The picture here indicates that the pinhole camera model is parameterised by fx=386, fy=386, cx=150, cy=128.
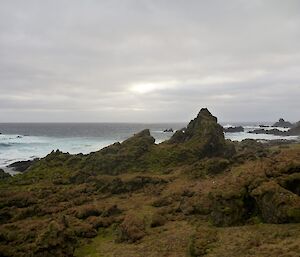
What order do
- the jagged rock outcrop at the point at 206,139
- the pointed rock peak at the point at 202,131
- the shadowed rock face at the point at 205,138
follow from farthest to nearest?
the pointed rock peak at the point at 202,131 → the shadowed rock face at the point at 205,138 → the jagged rock outcrop at the point at 206,139

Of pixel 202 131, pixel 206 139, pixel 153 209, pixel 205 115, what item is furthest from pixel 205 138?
pixel 153 209

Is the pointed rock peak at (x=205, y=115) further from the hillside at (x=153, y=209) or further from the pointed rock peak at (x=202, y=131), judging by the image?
the hillside at (x=153, y=209)

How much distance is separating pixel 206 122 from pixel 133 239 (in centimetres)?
2820

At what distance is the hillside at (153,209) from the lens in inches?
728

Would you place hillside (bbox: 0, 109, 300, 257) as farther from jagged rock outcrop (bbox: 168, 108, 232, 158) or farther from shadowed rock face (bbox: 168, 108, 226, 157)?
shadowed rock face (bbox: 168, 108, 226, 157)

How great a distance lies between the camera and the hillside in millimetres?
18484

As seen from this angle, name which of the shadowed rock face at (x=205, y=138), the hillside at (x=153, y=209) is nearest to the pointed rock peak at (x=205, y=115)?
the shadowed rock face at (x=205, y=138)

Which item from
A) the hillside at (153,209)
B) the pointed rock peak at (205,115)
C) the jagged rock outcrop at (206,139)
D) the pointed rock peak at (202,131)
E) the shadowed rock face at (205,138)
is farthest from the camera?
the pointed rock peak at (205,115)

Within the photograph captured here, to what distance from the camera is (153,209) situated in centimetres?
2705

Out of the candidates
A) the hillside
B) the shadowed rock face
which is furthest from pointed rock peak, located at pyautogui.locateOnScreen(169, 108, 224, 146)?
the hillside

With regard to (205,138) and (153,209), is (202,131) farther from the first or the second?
(153,209)

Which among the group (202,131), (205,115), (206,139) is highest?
(205,115)

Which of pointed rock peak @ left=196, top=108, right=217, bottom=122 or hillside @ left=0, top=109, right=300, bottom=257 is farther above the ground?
pointed rock peak @ left=196, top=108, right=217, bottom=122

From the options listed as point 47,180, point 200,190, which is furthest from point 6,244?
point 47,180
